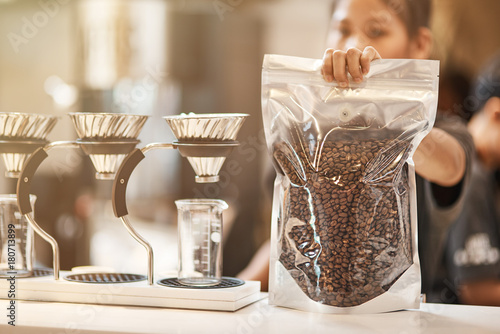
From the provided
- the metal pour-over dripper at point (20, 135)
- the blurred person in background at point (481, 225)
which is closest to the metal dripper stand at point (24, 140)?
the metal pour-over dripper at point (20, 135)

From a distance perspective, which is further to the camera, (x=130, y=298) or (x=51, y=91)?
(x=51, y=91)

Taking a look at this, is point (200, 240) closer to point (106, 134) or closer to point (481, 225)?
point (106, 134)

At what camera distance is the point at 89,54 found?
7.97ft

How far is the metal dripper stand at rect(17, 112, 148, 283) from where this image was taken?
0.81m

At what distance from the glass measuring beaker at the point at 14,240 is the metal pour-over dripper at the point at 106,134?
0.39ft

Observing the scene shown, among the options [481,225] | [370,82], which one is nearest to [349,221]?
[370,82]

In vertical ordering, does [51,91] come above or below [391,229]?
above

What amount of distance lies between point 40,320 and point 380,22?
984mm

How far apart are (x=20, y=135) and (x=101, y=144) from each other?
13cm

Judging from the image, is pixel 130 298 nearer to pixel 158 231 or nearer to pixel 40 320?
pixel 40 320

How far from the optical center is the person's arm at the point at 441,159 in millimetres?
1047

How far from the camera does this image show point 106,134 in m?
0.81

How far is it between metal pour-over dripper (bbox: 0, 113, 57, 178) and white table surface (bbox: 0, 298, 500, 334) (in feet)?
0.66

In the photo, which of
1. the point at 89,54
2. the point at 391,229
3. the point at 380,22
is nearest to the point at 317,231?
the point at 391,229
